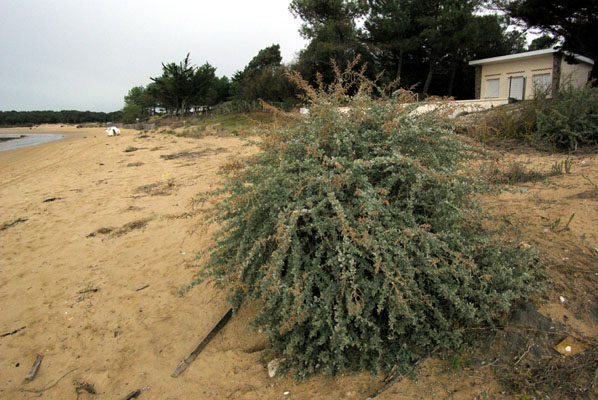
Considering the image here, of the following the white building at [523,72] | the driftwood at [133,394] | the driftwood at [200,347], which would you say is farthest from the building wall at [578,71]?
the driftwood at [133,394]

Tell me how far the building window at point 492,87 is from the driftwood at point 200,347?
2219 centimetres

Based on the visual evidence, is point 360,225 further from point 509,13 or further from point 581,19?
point 509,13

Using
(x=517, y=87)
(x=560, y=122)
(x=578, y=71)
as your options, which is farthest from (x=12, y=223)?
(x=578, y=71)

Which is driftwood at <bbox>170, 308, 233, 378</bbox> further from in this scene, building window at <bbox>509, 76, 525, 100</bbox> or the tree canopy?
the tree canopy

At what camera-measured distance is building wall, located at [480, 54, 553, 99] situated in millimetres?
18000

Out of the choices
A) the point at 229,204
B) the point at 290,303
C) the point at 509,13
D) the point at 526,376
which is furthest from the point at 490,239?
the point at 509,13

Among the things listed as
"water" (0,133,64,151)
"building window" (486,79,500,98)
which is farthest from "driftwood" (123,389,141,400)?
"water" (0,133,64,151)

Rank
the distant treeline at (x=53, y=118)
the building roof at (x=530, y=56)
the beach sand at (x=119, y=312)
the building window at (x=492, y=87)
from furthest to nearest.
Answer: the distant treeline at (x=53, y=118) → the building window at (x=492, y=87) → the building roof at (x=530, y=56) → the beach sand at (x=119, y=312)

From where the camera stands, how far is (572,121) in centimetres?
614

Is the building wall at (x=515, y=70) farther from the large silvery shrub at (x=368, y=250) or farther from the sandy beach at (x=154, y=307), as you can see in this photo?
the large silvery shrub at (x=368, y=250)

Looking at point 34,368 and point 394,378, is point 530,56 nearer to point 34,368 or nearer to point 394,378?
point 394,378

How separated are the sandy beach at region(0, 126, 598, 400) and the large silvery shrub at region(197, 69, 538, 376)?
0.77 ft

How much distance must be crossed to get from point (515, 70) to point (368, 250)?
21665mm

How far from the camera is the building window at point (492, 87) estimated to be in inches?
811
